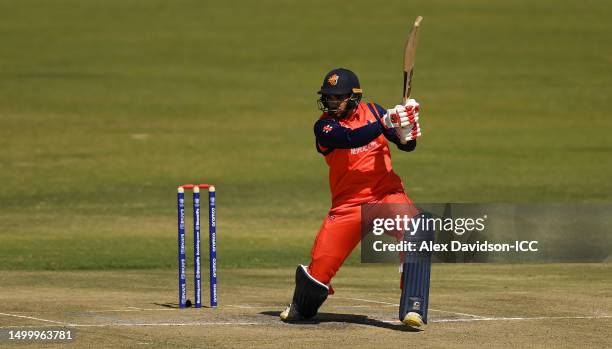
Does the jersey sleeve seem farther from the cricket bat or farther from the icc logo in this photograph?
the cricket bat

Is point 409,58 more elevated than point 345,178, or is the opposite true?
point 409,58

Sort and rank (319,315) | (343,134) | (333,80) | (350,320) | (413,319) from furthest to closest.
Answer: (319,315) → (350,320) → (333,80) → (343,134) → (413,319)

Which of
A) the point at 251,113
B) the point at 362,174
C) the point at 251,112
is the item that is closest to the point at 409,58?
the point at 362,174

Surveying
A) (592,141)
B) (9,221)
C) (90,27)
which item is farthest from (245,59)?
(9,221)

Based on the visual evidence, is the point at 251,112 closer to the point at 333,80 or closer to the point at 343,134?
the point at 333,80

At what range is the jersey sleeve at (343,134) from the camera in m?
10.8

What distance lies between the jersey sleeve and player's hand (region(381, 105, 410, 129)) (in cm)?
10

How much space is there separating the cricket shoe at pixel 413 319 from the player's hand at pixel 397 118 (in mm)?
1428

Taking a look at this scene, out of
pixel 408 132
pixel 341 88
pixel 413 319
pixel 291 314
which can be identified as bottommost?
pixel 413 319

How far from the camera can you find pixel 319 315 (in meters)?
11.8

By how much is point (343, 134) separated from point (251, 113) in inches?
1214

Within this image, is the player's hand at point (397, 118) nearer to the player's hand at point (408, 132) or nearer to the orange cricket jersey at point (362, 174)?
the player's hand at point (408, 132)

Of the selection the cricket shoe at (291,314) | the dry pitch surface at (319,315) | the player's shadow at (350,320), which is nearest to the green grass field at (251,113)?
the dry pitch surface at (319,315)

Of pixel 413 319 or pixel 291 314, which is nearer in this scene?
pixel 413 319
